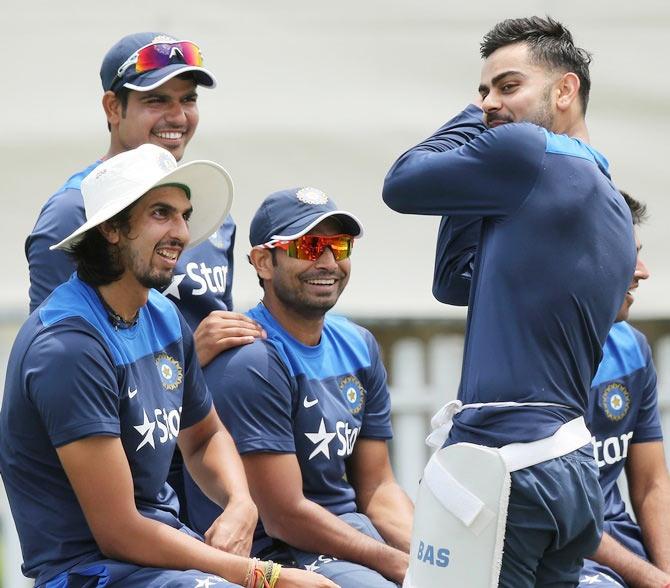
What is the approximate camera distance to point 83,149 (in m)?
6.11

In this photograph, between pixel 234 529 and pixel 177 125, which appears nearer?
pixel 234 529

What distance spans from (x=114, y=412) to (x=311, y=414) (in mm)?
960

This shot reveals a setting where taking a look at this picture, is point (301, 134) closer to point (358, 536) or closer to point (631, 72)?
point (631, 72)

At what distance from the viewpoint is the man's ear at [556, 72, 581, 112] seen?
333 centimetres

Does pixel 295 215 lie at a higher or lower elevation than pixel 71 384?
higher

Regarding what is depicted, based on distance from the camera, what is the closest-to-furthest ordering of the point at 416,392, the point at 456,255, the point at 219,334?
the point at 456,255 < the point at 219,334 < the point at 416,392

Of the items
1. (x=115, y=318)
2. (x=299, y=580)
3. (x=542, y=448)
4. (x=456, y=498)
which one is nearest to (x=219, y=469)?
(x=299, y=580)

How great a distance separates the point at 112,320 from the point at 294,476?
34.0 inches

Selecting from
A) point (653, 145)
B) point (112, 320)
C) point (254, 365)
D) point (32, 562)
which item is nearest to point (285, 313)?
point (254, 365)

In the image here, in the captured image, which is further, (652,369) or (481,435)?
(652,369)

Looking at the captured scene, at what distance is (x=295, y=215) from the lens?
4348 millimetres

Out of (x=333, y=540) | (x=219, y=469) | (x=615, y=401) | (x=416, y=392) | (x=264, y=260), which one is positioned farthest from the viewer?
(x=416, y=392)

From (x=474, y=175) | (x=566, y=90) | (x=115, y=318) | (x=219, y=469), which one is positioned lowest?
(x=219, y=469)

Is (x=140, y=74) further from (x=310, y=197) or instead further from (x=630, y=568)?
(x=630, y=568)
